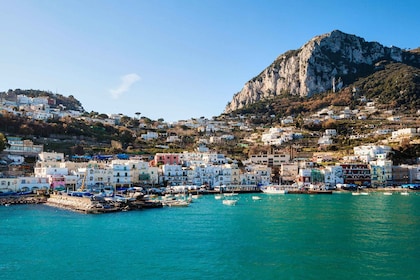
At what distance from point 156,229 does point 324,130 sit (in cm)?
8416

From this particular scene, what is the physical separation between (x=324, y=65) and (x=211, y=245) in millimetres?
134269

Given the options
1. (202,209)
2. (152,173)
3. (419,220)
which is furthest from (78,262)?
(152,173)

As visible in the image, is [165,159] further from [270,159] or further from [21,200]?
[21,200]

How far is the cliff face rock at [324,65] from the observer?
5763 inches

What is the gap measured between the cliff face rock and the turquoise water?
11488 centimetres

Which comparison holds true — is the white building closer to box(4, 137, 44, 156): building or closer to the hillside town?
the hillside town

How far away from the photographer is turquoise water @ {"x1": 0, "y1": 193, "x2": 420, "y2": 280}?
18.4 metres

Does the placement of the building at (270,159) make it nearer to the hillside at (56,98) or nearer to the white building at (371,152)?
the white building at (371,152)

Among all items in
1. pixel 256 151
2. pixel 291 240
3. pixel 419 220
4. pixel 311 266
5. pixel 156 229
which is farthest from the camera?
pixel 256 151

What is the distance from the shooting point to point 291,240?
961 inches

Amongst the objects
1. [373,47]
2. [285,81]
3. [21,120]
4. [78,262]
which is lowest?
[78,262]

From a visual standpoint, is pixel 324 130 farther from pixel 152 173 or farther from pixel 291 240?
pixel 291 240

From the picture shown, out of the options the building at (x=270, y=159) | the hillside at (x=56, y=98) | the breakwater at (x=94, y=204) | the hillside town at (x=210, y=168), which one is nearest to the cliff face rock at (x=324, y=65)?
the hillside town at (x=210, y=168)

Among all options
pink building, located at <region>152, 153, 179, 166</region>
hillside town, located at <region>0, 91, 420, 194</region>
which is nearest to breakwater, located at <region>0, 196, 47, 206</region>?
hillside town, located at <region>0, 91, 420, 194</region>
